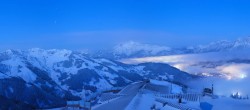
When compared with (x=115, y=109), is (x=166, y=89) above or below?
above

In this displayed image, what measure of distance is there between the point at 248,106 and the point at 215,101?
12203 millimetres

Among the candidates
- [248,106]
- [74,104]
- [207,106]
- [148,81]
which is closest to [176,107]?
[207,106]

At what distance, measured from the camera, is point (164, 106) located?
98625 mm

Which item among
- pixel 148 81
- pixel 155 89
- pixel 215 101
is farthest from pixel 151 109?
pixel 148 81

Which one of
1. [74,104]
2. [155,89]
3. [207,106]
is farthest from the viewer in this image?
[74,104]

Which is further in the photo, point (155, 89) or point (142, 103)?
point (155, 89)

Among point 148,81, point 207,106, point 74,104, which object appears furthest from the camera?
point 74,104

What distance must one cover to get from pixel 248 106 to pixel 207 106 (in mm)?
9363

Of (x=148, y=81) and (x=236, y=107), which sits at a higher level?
(x=148, y=81)

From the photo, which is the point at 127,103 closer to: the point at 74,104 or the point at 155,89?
the point at 155,89

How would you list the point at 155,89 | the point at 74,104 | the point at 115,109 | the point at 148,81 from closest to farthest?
the point at 115,109 → the point at 155,89 → the point at 148,81 → the point at 74,104

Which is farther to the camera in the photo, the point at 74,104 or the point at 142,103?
the point at 74,104

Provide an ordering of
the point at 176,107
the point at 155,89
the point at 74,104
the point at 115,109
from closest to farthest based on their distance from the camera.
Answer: the point at 176,107, the point at 115,109, the point at 155,89, the point at 74,104

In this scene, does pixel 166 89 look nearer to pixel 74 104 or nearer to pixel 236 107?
pixel 74 104
